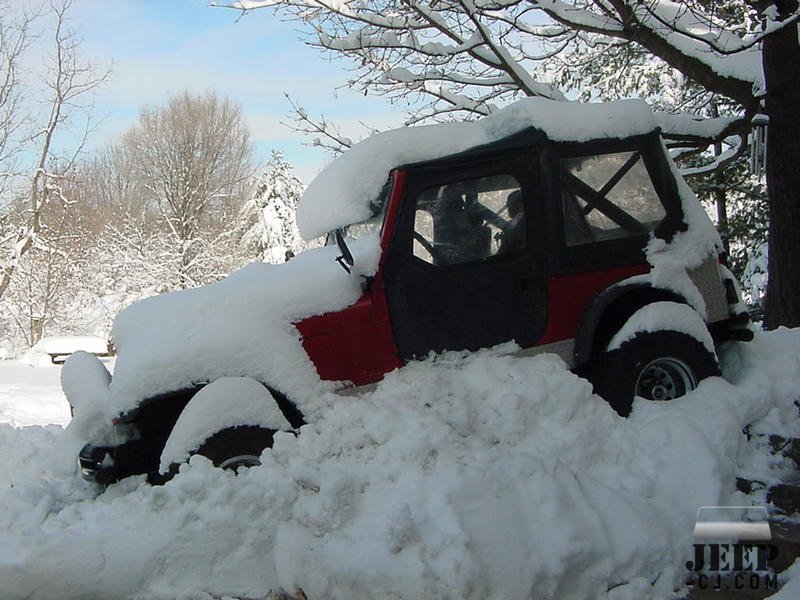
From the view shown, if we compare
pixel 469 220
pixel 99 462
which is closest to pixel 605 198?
pixel 469 220

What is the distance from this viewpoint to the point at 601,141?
4.50 m

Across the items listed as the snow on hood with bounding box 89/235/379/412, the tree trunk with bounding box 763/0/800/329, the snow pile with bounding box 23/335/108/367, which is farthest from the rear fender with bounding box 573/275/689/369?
the snow pile with bounding box 23/335/108/367

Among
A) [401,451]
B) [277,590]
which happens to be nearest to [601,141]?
[401,451]

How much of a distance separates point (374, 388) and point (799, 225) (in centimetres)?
521

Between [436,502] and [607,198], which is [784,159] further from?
[436,502]

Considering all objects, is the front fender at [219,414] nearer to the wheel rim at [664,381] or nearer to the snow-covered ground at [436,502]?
the snow-covered ground at [436,502]

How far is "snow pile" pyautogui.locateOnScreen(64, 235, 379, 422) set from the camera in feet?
12.3

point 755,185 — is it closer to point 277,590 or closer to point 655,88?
point 655,88

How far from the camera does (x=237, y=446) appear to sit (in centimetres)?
358

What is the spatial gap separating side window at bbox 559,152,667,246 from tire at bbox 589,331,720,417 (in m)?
0.74

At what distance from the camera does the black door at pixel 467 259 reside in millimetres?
4070

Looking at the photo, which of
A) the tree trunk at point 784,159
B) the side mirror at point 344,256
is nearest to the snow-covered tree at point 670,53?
the tree trunk at point 784,159

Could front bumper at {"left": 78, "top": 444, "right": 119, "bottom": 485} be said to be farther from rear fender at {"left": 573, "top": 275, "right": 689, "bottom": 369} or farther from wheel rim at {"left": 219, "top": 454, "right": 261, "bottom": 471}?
rear fender at {"left": 573, "top": 275, "right": 689, "bottom": 369}

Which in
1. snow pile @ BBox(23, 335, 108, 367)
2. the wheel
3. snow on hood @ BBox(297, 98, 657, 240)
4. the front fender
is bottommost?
snow pile @ BBox(23, 335, 108, 367)
